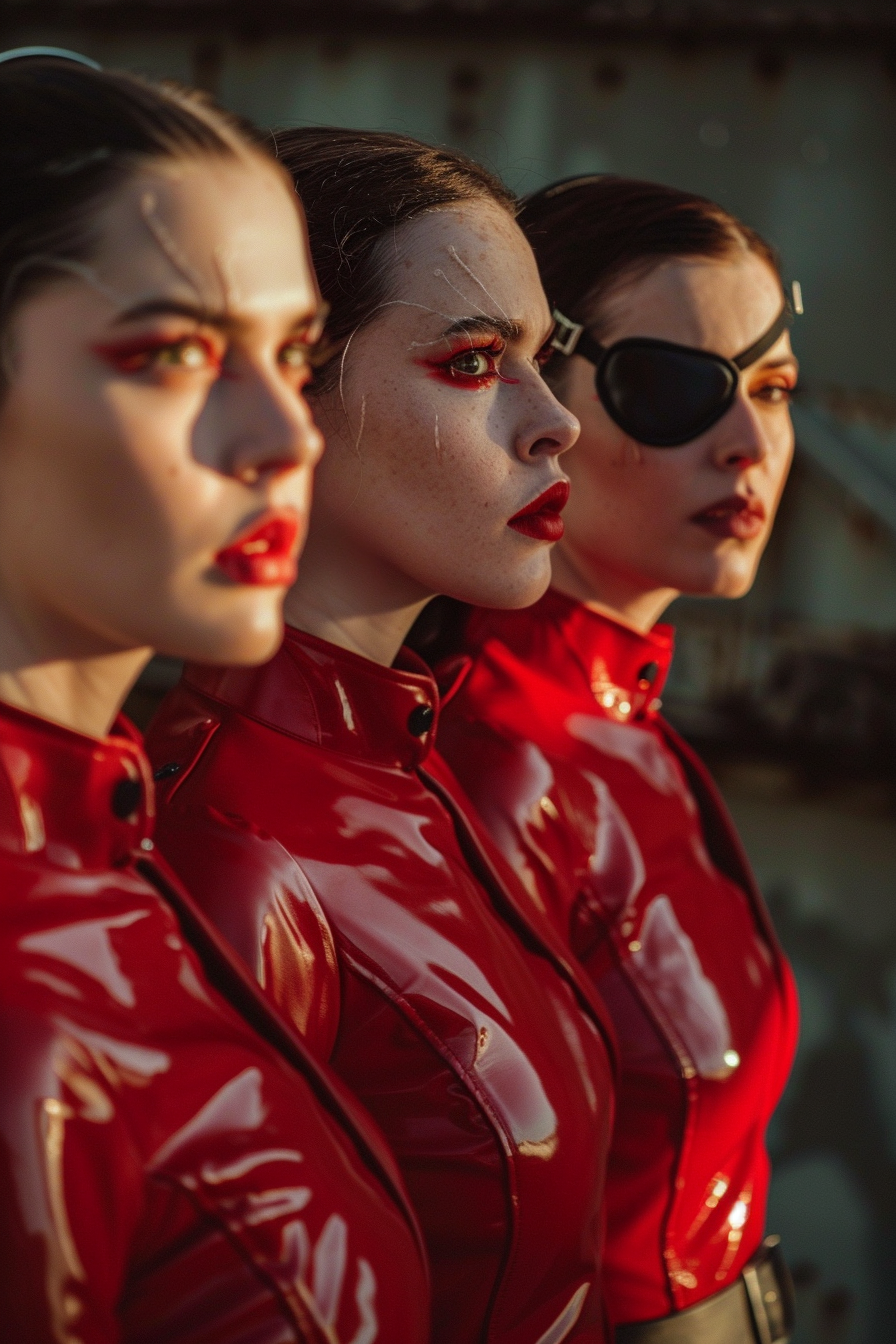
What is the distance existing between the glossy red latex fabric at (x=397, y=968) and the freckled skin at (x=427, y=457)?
111 millimetres

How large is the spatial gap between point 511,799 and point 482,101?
2.66m

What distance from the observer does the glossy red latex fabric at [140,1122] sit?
0.94 m

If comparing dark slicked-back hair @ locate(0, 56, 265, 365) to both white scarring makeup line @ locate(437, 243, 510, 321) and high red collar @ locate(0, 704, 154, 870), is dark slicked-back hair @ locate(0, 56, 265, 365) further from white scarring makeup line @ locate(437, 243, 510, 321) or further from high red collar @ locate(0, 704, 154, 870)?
white scarring makeup line @ locate(437, 243, 510, 321)

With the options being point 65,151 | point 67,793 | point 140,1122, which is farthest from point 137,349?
point 140,1122

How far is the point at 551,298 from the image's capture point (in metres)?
2.09

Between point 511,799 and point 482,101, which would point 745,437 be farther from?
point 482,101

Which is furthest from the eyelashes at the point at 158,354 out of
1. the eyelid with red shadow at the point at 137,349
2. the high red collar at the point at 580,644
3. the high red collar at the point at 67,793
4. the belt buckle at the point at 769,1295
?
the belt buckle at the point at 769,1295

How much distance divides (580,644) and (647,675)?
13 cm

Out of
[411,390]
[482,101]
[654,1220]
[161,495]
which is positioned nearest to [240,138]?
[161,495]

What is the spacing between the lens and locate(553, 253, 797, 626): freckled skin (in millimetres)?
2025

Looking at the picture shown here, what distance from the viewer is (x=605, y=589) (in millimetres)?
2107

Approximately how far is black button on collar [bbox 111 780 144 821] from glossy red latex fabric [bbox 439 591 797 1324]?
782 mm

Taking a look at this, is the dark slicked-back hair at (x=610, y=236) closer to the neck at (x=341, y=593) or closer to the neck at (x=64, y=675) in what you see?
the neck at (x=341, y=593)

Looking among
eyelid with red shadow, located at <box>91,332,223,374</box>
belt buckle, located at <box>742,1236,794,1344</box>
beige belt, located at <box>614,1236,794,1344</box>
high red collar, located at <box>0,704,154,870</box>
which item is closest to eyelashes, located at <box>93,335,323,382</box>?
eyelid with red shadow, located at <box>91,332,223,374</box>
